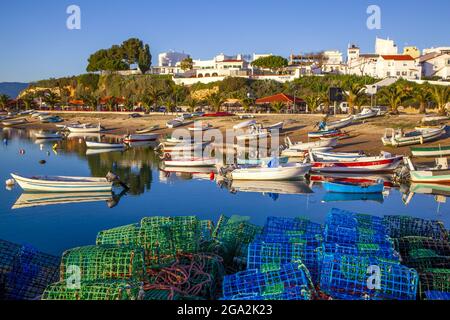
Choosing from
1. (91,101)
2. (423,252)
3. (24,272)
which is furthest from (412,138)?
(91,101)

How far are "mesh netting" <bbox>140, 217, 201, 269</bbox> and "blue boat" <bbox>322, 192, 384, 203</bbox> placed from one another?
38.0ft

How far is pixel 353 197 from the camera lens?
2142 centimetres

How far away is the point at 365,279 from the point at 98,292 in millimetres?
4169

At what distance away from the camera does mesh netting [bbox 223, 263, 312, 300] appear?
7324 millimetres

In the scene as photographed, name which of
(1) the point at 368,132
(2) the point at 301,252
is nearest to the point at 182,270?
(2) the point at 301,252

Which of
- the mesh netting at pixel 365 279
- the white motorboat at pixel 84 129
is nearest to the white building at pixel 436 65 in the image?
the white motorboat at pixel 84 129

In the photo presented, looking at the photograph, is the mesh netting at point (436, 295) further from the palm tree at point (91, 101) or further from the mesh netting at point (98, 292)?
the palm tree at point (91, 101)

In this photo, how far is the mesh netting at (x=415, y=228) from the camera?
11781 millimetres

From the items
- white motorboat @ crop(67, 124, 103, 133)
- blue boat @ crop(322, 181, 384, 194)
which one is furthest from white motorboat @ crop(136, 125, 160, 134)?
blue boat @ crop(322, 181, 384, 194)

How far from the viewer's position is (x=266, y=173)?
2502cm

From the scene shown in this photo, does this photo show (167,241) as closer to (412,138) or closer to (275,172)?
(275,172)

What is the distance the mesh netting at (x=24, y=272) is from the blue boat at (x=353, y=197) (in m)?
13.7

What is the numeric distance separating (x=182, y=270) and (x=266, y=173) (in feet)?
55.4

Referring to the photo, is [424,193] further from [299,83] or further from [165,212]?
[299,83]
